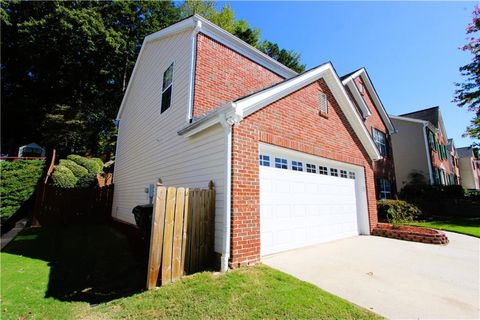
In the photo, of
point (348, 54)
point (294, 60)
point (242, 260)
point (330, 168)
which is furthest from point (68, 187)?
point (294, 60)

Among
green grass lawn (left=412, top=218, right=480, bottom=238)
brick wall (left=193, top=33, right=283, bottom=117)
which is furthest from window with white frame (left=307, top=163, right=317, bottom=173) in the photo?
green grass lawn (left=412, top=218, right=480, bottom=238)

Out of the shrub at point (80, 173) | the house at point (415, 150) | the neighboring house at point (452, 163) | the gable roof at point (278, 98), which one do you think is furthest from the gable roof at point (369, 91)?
the shrub at point (80, 173)

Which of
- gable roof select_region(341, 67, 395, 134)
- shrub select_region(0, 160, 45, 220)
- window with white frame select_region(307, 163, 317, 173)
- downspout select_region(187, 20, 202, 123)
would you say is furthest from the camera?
gable roof select_region(341, 67, 395, 134)

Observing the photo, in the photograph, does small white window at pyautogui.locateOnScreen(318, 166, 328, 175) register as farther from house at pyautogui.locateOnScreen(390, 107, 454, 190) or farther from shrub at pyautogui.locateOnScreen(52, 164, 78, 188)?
house at pyautogui.locateOnScreen(390, 107, 454, 190)

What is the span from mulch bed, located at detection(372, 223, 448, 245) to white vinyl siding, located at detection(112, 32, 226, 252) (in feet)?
22.6

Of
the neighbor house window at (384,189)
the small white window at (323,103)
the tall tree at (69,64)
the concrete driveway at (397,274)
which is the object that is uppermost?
the tall tree at (69,64)

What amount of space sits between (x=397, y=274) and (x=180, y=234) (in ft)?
14.3

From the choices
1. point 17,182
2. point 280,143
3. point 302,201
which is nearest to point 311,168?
point 302,201

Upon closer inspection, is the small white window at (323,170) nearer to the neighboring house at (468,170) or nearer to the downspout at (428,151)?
the downspout at (428,151)

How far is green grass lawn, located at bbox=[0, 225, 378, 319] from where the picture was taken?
3.16 m

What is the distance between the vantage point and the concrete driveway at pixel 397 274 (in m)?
3.29

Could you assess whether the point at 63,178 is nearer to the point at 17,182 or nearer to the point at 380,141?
the point at 17,182

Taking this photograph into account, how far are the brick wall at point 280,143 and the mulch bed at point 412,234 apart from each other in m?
0.50

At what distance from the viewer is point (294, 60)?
1027 inches
